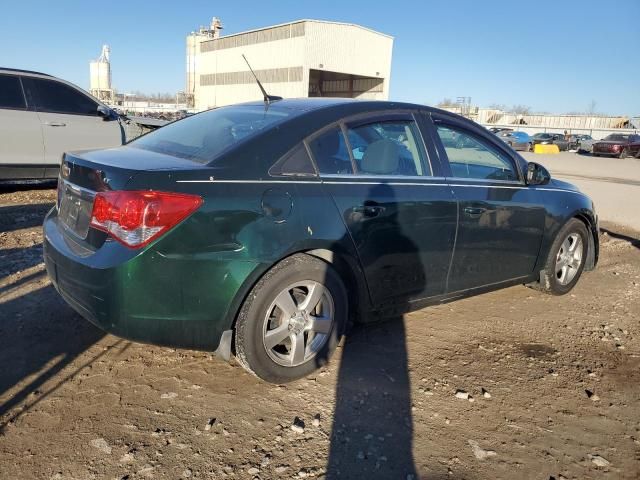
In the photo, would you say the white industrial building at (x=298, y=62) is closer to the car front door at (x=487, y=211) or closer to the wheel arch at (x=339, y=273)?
the car front door at (x=487, y=211)

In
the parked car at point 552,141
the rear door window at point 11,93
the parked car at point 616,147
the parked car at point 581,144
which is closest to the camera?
the rear door window at point 11,93

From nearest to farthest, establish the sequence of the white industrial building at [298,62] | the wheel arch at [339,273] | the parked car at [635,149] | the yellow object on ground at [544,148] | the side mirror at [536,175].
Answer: the wheel arch at [339,273] → the side mirror at [536,175] → the parked car at [635,149] → the yellow object on ground at [544,148] → the white industrial building at [298,62]

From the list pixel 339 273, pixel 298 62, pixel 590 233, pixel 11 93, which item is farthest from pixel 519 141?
pixel 339 273

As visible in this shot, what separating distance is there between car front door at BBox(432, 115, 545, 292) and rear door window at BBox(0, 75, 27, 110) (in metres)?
6.29

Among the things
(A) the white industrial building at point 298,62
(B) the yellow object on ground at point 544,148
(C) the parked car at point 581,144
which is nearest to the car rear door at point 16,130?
(B) the yellow object on ground at point 544,148

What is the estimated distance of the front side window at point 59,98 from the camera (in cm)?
737

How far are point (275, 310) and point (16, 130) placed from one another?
6162mm

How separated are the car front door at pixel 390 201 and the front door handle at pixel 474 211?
0.42ft

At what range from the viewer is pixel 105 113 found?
313 inches

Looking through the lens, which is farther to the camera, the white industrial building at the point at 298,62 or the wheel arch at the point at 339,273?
the white industrial building at the point at 298,62

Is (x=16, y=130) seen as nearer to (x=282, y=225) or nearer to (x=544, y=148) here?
(x=282, y=225)

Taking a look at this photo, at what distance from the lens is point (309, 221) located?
2854mm

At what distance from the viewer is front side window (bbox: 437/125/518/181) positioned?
374 centimetres

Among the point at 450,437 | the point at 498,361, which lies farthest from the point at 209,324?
the point at 498,361
